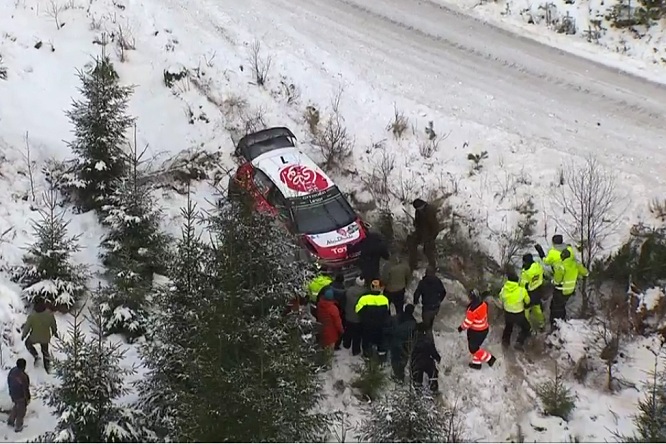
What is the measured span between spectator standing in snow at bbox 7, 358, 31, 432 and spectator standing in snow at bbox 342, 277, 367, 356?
504 centimetres

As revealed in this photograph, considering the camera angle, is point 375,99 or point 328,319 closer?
point 328,319

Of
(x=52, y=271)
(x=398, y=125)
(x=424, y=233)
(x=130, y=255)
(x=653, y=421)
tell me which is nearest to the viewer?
(x=653, y=421)

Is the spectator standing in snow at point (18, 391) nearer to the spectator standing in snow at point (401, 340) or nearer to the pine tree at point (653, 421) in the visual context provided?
the spectator standing in snow at point (401, 340)

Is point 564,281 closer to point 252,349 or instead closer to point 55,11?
point 252,349

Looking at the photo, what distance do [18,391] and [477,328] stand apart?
23.3 ft

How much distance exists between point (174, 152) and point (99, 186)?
272 centimetres

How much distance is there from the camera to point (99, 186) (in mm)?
16984

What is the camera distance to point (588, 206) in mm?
16438

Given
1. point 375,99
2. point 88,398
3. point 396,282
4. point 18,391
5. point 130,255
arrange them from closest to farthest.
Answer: point 88,398 < point 18,391 < point 130,255 < point 396,282 < point 375,99

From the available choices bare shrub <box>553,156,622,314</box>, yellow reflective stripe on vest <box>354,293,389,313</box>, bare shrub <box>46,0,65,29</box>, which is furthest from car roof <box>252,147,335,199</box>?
bare shrub <box>46,0,65,29</box>

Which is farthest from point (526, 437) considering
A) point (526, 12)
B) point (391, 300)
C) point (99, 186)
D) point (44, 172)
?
point (526, 12)

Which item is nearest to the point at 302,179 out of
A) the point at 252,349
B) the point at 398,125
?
the point at 398,125

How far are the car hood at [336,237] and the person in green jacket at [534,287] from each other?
122 inches

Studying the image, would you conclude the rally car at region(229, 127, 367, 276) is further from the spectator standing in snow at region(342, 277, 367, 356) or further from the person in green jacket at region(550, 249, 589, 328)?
the person in green jacket at region(550, 249, 589, 328)
